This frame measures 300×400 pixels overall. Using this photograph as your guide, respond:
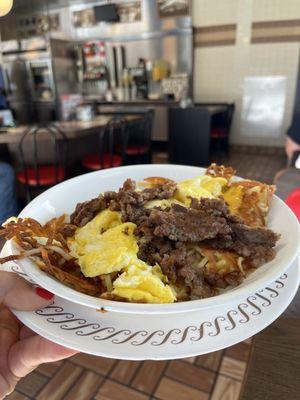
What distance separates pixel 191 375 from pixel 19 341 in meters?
0.99

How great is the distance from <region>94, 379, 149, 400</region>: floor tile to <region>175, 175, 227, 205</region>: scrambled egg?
40.7 inches

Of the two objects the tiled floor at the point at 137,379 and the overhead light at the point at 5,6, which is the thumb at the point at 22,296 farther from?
the overhead light at the point at 5,6

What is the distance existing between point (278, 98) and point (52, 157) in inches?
177

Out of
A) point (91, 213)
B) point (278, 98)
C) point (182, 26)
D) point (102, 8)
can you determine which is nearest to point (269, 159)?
point (278, 98)

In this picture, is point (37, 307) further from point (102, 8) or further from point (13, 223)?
point (102, 8)

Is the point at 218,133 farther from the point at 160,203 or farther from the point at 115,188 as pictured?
the point at 160,203

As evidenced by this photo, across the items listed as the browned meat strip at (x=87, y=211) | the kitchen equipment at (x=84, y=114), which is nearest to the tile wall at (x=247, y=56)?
the kitchen equipment at (x=84, y=114)

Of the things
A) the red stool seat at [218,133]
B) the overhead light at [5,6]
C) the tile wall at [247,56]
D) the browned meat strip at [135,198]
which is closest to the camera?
A: the browned meat strip at [135,198]

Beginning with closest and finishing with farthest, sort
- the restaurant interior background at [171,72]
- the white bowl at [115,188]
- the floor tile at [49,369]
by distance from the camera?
the white bowl at [115,188] < the floor tile at [49,369] < the restaurant interior background at [171,72]

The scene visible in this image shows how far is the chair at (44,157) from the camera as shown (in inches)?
98.4

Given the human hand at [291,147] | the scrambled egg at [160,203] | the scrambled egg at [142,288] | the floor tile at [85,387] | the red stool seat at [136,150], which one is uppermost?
the scrambled egg at [160,203]

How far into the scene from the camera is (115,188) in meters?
1.02

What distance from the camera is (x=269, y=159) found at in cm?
548

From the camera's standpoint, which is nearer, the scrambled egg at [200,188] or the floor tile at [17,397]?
the scrambled egg at [200,188]
